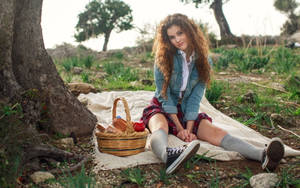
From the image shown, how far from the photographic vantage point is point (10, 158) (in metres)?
1.80

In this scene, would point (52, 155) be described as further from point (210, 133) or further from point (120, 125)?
point (210, 133)

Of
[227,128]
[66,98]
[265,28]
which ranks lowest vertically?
[227,128]

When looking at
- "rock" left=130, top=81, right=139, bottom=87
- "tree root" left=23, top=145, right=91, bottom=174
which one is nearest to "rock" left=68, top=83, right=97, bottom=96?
"rock" left=130, top=81, right=139, bottom=87

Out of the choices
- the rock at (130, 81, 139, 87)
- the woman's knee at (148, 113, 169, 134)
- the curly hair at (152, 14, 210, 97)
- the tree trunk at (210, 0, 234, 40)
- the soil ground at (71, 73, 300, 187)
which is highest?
the tree trunk at (210, 0, 234, 40)

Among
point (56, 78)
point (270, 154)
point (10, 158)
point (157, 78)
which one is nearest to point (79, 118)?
point (56, 78)

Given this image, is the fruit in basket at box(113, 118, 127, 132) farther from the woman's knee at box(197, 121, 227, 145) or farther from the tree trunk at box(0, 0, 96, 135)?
the woman's knee at box(197, 121, 227, 145)

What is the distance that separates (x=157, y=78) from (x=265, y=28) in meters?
5.65

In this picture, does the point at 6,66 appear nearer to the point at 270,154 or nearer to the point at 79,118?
the point at 79,118

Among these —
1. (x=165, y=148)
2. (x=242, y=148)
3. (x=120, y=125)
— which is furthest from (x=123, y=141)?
(x=242, y=148)

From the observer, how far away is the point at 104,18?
2247 cm

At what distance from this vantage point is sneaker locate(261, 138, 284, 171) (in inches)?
86.4

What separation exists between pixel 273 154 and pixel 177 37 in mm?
1246

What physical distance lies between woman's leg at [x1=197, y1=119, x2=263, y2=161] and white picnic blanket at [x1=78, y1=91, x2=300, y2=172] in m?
0.05

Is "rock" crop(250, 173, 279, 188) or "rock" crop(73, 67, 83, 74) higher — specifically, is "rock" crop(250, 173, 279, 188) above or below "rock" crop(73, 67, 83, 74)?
below
